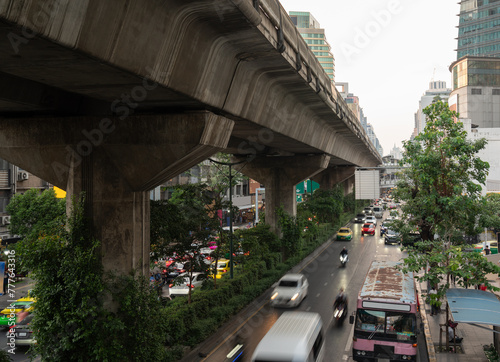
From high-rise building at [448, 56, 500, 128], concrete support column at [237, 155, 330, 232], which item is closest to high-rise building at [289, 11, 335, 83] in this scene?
high-rise building at [448, 56, 500, 128]

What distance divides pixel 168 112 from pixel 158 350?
19.9 ft

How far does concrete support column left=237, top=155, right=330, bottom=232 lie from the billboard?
4.98 meters

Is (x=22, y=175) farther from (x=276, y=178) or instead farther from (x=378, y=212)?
(x=378, y=212)

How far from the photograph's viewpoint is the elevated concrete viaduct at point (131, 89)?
6.07 meters

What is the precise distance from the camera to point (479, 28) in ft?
352

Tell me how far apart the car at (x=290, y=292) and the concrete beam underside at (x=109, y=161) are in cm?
978

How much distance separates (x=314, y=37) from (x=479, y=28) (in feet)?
200

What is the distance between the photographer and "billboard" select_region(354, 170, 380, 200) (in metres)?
32.8

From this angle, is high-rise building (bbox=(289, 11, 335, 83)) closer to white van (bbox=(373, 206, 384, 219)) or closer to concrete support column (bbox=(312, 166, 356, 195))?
white van (bbox=(373, 206, 384, 219))

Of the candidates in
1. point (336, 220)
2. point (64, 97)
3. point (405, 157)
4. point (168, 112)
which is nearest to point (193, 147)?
point (168, 112)

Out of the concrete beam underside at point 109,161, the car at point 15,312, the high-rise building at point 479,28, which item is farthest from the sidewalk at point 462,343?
the high-rise building at point 479,28

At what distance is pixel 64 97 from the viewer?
36.4 ft

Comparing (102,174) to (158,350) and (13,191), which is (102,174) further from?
(13,191)

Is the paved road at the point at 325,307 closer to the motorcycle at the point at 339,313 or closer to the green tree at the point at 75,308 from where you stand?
the motorcycle at the point at 339,313
